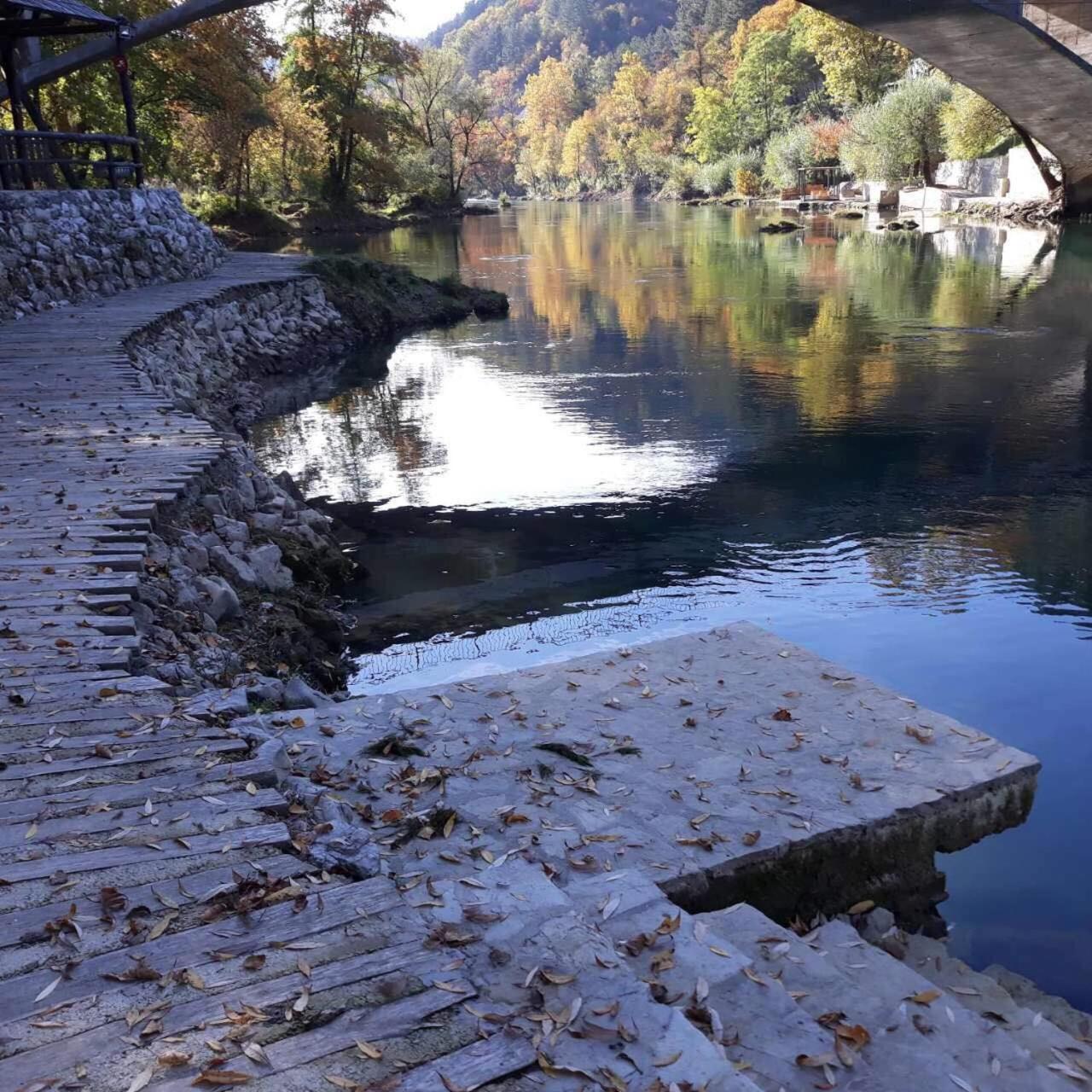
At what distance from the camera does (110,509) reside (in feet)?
20.4

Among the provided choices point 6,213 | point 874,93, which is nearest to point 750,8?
point 874,93

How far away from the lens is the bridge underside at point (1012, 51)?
25516 mm

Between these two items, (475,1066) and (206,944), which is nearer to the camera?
(475,1066)

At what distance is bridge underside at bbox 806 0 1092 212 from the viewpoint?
2552 cm

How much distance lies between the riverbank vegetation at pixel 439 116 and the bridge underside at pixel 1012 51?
31.1 feet

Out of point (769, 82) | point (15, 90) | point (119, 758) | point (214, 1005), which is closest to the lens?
point (214, 1005)

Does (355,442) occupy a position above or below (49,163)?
below

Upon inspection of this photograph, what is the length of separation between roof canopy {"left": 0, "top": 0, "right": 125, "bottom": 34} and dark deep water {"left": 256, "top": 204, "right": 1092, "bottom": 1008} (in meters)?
6.04

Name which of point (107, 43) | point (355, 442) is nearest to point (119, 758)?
point (355, 442)

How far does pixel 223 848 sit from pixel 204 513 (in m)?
4.48

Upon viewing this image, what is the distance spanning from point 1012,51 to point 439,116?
43.6 meters

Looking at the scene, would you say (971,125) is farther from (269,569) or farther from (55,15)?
(269,569)

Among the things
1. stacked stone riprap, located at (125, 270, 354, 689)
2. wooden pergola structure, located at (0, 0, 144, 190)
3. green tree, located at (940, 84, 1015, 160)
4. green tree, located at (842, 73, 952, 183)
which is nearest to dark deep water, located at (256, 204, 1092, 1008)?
stacked stone riprap, located at (125, 270, 354, 689)

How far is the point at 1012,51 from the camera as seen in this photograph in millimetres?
27812
